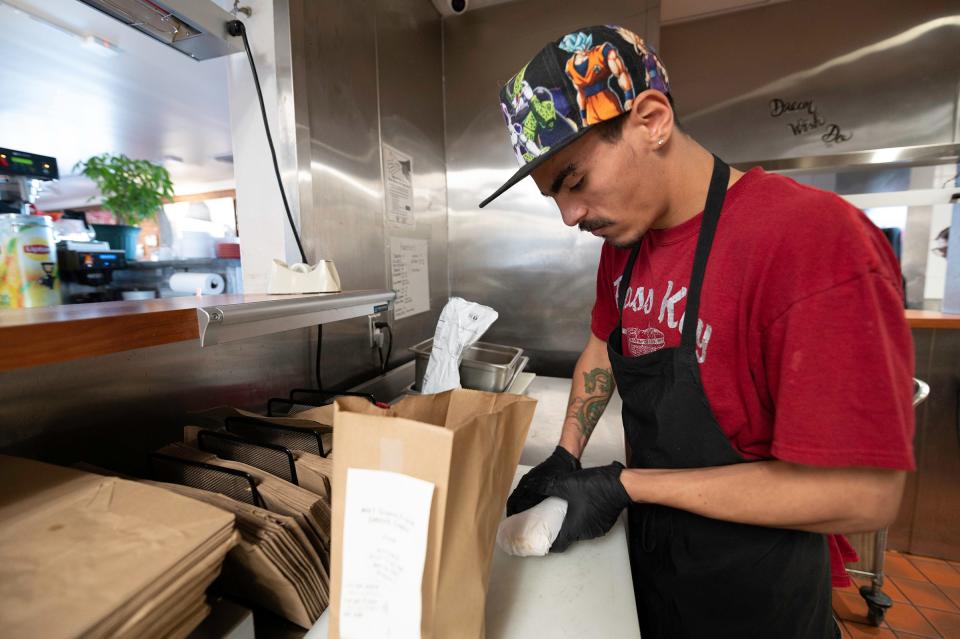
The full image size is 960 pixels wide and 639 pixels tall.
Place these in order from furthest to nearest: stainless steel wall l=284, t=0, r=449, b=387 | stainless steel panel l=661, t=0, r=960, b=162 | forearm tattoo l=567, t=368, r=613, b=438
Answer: stainless steel panel l=661, t=0, r=960, b=162 → stainless steel wall l=284, t=0, r=449, b=387 → forearm tattoo l=567, t=368, r=613, b=438

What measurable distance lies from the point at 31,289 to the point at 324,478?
71cm

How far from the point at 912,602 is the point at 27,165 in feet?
11.3

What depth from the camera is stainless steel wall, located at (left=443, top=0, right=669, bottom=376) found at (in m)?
2.21

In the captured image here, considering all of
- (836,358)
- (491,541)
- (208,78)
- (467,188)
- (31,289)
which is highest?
(208,78)

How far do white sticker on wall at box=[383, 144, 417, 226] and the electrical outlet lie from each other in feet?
1.43

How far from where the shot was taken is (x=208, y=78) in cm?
260

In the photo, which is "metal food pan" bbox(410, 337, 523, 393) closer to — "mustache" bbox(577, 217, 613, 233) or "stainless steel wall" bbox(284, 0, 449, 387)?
"stainless steel wall" bbox(284, 0, 449, 387)

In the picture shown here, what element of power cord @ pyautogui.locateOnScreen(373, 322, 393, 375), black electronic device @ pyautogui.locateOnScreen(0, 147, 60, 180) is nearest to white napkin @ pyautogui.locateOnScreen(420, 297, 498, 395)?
power cord @ pyautogui.locateOnScreen(373, 322, 393, 375)

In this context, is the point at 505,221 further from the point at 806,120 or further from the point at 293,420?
the point at 806,120

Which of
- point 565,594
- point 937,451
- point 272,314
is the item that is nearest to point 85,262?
point 272,314

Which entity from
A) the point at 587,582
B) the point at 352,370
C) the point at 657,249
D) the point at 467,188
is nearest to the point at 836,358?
the point at 657,249

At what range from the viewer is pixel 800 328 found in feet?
1.95

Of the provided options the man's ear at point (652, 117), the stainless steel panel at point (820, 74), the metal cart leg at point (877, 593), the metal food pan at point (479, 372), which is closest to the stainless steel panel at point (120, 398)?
the metal food pan at point (479, 372)

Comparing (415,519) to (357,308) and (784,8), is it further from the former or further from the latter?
(784,8)
